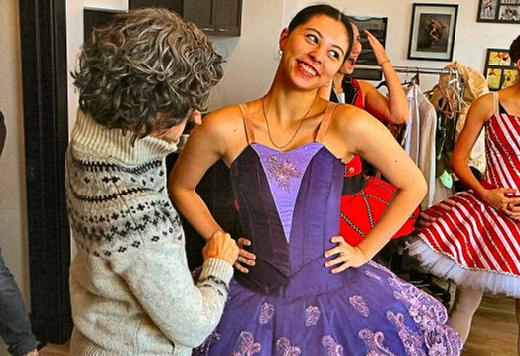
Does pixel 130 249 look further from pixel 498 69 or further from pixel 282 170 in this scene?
pixel 498 69

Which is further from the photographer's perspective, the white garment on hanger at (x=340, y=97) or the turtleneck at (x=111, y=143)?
the white garment on hanger at (x=340, y=97)

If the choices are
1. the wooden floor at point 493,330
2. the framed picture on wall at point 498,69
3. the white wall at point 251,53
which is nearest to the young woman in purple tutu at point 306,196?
the wooden floor at point 493,330

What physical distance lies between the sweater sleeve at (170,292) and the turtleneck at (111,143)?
0.47ft

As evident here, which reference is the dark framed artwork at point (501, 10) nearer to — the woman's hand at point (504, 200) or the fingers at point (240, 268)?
the woman's hand at point (504, 200)

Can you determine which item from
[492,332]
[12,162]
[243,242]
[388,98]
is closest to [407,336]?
[243,242]

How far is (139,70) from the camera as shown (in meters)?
0.88

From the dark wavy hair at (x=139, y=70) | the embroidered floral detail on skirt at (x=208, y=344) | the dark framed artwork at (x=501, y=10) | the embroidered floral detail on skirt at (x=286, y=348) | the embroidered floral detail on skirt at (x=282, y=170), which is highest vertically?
the dark framed artwork at (x=501, y=10)

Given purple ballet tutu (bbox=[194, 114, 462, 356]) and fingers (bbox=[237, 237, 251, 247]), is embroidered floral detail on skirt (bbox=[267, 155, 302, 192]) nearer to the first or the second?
purple ballet tutu (bbox=[194, 114, 462, 356])

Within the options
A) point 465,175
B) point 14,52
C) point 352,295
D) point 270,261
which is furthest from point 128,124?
point 465,175

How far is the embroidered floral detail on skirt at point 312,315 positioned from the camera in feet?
4.25

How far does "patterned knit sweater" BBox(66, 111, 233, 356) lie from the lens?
0.91 metres

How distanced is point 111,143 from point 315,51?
1.85ft

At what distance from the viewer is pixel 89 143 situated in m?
0.93

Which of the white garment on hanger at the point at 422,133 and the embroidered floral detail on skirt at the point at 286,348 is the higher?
the white garment on hanger at the point at 422,133
